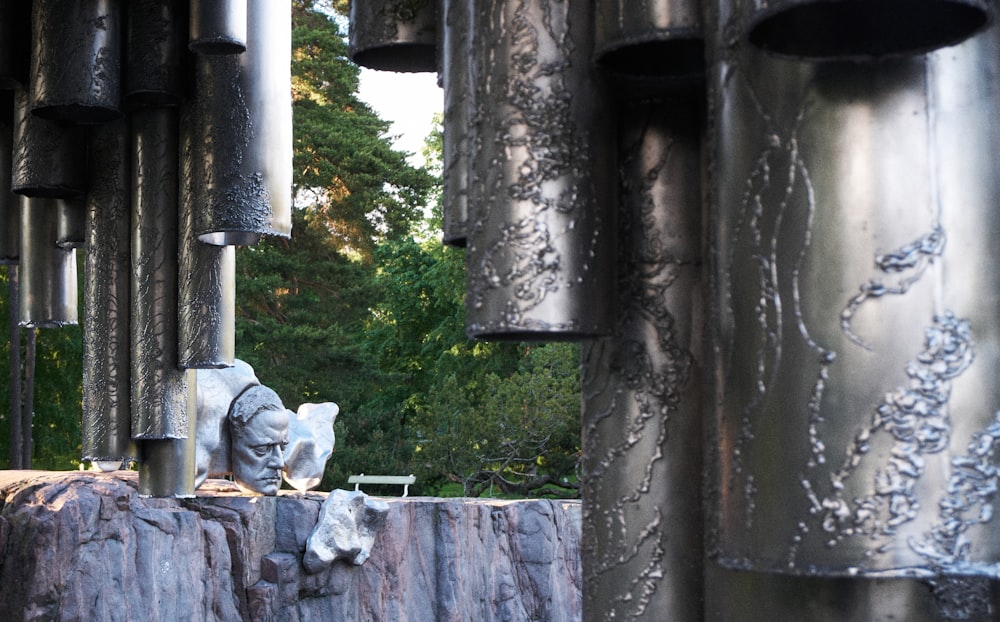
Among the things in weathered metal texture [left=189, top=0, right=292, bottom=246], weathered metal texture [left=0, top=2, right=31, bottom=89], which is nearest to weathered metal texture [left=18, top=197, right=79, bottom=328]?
weathered metal texture [left=0, top=2, right=31, bottom=89]

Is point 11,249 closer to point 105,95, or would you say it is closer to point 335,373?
point 105,95

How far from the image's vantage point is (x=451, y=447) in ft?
44.7

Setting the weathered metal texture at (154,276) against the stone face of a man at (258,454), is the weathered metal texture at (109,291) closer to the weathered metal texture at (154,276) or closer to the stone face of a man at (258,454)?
the weathered metal texture at (154,276)

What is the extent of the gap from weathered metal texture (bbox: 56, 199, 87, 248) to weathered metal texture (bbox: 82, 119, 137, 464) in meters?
0.11

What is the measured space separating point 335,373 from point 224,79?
1372 centimetres

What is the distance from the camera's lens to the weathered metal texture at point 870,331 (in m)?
1.10

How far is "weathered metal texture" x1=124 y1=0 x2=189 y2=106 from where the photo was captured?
150 inches

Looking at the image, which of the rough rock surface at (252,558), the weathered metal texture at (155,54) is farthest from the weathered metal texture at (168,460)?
the rough rock surface at (252,558)

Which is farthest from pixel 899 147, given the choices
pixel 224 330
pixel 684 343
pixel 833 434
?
pixel 224 330

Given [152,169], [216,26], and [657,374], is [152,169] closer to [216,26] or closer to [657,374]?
[216,26]

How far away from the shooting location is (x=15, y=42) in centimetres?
404

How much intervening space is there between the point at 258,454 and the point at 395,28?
6.44m

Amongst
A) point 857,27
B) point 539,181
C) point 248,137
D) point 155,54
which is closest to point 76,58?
point 155,54

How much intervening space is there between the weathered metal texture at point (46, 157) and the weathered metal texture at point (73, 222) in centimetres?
13
